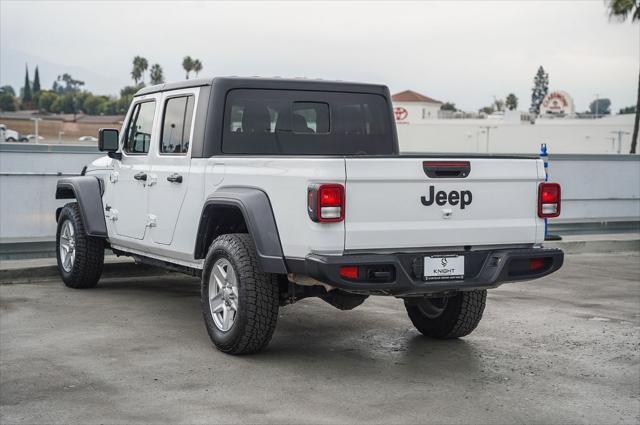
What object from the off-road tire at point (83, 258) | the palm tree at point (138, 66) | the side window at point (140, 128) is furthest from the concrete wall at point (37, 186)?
the palm tree at point (138, 66)

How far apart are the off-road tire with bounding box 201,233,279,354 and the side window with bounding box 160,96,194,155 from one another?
131 cm

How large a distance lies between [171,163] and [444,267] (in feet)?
8.95

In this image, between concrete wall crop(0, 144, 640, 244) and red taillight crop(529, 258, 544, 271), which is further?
concrete wall crop(0, 144, 640, 244)

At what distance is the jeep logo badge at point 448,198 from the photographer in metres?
6.55

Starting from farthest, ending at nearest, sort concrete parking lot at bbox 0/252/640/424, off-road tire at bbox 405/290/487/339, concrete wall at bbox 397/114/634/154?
1. concrete wall at bbox 397/114/634/154
2. off-road tire at bbox 405/290/487/339
3. concrete parking lot at bbox 0/252/640/424

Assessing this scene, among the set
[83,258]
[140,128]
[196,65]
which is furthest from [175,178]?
[196,65]

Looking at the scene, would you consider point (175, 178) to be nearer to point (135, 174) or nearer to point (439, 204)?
point (135, 174)

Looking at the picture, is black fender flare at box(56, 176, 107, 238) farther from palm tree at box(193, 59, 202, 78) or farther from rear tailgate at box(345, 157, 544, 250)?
palm tree at box(193, 59, 202, 78)

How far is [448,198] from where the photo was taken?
662cm

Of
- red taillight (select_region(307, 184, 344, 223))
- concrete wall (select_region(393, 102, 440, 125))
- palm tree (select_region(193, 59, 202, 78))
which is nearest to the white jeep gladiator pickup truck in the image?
red taillight (select_region(307, 184, 344, 223))

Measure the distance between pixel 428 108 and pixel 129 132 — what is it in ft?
380

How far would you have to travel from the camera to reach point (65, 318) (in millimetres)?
8469

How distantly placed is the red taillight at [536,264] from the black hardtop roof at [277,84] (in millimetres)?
2381

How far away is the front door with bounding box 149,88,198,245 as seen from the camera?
790cm
